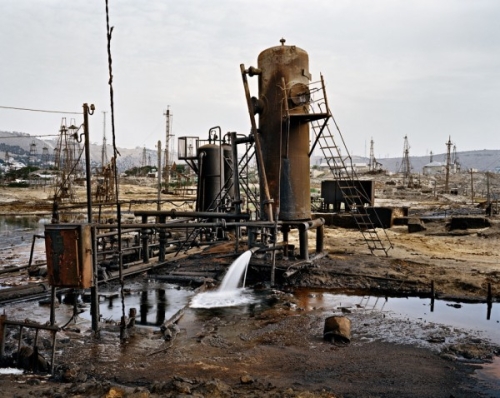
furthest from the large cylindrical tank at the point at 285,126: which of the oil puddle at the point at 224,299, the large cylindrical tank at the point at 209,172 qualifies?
the large cylindrical tank at the point at 209,172

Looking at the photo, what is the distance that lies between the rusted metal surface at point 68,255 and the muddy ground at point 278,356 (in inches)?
43.5

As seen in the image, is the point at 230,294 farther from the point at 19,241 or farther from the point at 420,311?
the point at 19,241

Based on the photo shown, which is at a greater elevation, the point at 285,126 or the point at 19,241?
the point at 285,126

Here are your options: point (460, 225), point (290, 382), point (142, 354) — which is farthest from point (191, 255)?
point (460, 225)

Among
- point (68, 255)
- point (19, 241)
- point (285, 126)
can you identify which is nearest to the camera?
point (68, 255)

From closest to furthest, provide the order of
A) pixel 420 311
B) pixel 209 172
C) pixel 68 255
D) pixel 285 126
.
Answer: pixel 68 255, pixel 420 311, pixel 285 126, pixel 209 172

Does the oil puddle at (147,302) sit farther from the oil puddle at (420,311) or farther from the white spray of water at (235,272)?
the oil puddle at (420,311)

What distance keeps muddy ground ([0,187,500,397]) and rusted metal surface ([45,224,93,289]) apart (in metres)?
1.11

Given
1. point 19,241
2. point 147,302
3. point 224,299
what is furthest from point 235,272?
point 19,241

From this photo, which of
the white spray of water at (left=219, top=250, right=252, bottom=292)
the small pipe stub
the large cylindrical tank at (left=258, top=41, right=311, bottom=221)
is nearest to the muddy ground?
the small pipe stub

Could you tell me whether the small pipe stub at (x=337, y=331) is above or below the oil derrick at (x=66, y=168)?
below

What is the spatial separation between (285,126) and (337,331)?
22.9 feet

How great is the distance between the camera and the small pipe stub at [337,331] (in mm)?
7691

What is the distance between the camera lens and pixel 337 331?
771cm
